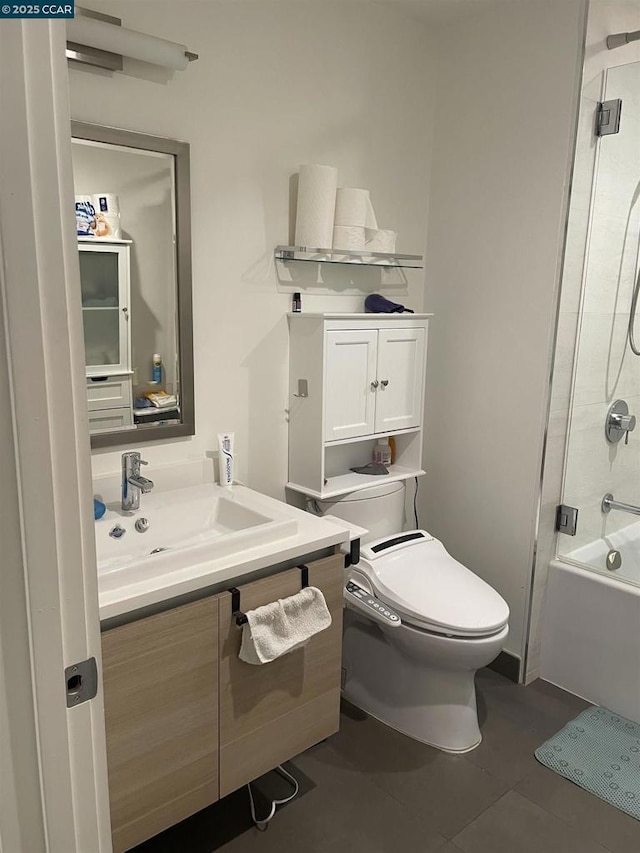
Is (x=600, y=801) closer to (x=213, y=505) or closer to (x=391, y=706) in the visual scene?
(x=391, y=706)

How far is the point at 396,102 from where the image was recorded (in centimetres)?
247

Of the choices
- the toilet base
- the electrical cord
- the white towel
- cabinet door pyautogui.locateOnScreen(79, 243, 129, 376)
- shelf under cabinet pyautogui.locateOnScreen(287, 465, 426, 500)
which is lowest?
the electrical cord

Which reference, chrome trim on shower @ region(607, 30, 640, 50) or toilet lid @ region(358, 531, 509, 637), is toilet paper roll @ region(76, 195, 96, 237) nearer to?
toilet lid @ region(358, 531, 509, 637)

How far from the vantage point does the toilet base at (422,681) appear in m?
2.04

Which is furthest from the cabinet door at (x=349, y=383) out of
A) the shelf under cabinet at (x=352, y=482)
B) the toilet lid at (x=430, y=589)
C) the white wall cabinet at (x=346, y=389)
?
the toilet lid at (x=430, y=589)

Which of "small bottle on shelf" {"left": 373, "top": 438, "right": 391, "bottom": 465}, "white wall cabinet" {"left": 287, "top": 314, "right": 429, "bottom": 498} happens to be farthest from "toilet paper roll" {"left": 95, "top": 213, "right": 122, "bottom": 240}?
"small bottle on shelf" {"left": 373, "top": 438, "right": 391, "bottom": 465}

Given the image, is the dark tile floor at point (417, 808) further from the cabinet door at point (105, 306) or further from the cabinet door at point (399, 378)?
the cabinet door at point (105, 306)

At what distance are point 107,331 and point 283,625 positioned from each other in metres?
0.92

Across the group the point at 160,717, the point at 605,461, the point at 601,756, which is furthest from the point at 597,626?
the point at 160,717

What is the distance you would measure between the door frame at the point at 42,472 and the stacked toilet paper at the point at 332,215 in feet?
4.87

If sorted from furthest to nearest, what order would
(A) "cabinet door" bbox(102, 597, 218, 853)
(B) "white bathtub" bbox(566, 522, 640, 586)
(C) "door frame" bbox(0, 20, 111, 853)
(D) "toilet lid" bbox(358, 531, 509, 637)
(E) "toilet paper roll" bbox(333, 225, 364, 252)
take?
(B) "white bathtub" bbox(566, 522, 640, 586) < (E) "toilet paper roll" bbox(333, 225, 364, 252) < (D) "toilet lid" bbox(358, 531, 509, 637) < (A) "cabinet door" bbox(102, 597, 218, 853) < (C) "door frame" bbox(0, 20, 111, 853)

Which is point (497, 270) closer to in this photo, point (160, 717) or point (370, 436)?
point (370, 436)

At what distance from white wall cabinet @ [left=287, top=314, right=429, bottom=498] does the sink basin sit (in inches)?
11.9

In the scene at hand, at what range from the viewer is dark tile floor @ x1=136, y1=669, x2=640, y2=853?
5.82 ft
